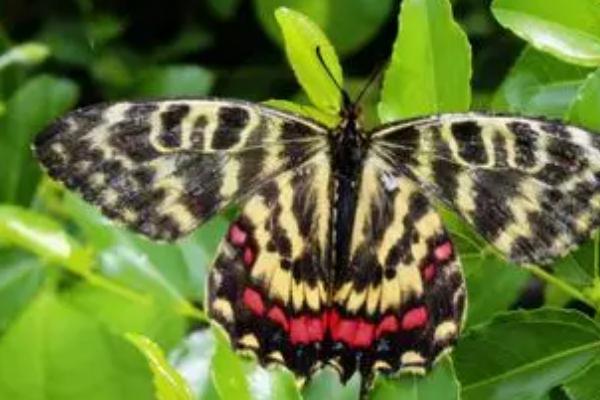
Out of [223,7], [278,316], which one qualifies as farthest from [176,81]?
[278,316]

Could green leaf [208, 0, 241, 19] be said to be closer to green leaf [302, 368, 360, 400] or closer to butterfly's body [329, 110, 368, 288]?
butterfly's body [329, 110, 368, 288]

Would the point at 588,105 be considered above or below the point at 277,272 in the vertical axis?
above

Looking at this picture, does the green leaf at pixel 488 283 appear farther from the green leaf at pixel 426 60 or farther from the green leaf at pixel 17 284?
the green leaf at pixel 17 284

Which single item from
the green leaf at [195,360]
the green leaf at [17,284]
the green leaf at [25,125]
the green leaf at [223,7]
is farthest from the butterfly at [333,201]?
the green leaf at [223,7]

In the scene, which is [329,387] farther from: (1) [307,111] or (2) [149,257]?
(2) [149,257]

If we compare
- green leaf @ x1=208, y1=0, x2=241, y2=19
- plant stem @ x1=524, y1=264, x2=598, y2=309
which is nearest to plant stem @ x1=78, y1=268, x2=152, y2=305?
plant stem @ x1=524, y1=264, x2=598, y2=309

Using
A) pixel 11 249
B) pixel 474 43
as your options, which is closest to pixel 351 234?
pixel 11 249
